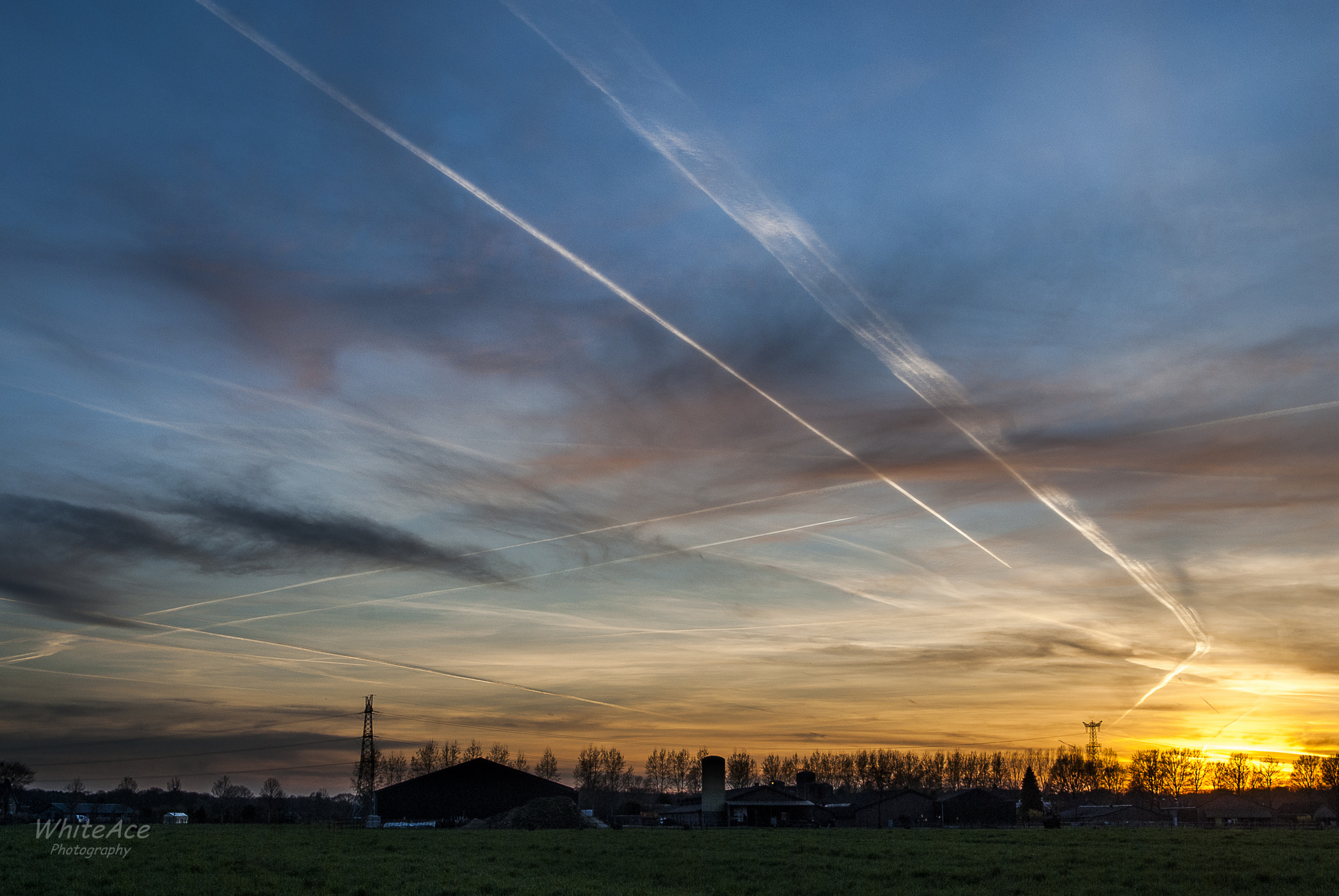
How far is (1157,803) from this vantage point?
193750 mm

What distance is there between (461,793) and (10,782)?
68.9 meters

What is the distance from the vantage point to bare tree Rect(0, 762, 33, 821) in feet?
382

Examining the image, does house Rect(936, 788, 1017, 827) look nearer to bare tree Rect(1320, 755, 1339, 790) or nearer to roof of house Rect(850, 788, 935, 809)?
roof of house Rect(850, 788, 935, 809)

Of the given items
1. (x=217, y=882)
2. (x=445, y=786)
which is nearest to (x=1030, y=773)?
(x=445, y=786)

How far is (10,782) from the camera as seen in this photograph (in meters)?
125

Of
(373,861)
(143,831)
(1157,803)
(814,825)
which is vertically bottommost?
(1157,803)

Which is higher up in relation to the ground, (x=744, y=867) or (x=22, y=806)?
(x=744, y=867)

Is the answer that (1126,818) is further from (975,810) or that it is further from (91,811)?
(91,811)

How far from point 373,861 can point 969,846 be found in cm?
3084

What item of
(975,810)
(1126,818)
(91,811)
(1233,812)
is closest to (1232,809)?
(1233,812)

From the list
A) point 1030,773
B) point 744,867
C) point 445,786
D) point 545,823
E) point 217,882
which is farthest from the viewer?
point 1030,773

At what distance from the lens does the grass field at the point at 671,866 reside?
29.3m

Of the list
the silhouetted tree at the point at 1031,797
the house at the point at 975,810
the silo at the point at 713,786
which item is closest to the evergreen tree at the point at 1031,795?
the silhouetted tree at the point at 1031,797

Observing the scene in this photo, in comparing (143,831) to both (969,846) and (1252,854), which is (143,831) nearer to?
(969,846)
